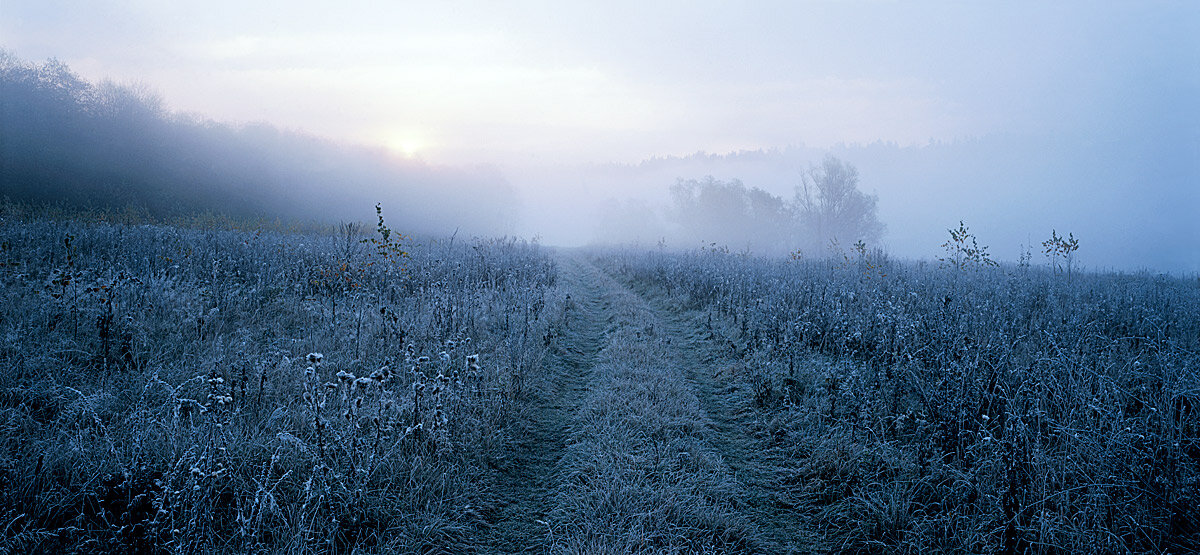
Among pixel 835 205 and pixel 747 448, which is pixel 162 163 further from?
pixel 835 205

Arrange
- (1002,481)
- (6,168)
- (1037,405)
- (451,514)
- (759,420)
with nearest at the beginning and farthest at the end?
(1002,481)
(451,514)
(1037,405)
(759,420)
(6,168)

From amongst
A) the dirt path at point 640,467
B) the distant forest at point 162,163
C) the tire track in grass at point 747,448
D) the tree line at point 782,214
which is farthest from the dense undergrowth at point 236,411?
the tree line at point 782,214

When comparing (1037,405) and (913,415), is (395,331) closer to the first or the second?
(913,415)

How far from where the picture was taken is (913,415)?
4.20 m

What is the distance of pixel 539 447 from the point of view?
4172mm

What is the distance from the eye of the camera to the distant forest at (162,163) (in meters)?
21.1

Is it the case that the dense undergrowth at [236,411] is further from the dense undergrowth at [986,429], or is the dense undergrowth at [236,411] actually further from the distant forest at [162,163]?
the distant forest at [162,163]

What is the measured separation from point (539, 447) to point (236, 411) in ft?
7.38

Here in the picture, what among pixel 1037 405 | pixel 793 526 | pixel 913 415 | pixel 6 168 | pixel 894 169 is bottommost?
pixel 793 526

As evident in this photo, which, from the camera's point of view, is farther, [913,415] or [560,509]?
[913,415]

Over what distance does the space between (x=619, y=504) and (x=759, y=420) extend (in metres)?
2.24

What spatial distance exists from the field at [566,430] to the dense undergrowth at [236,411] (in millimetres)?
25

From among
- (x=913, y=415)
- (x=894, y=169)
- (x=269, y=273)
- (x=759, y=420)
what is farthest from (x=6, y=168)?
(x=894, y=169)

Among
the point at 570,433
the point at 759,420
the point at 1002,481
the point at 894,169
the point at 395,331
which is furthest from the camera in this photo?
the point at 894,169
